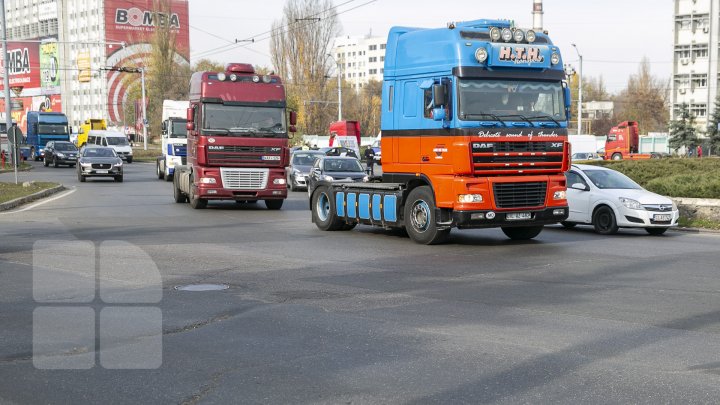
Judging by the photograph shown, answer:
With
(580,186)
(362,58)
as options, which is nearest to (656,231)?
(580,186)

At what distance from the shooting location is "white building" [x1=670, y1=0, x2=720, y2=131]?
94875 millimetres

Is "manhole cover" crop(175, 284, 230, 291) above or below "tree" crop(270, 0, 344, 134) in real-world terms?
below

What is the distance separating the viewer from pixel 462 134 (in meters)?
14.9

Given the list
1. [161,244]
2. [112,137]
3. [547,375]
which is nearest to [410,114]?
[161,244]

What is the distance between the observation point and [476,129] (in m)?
14.9

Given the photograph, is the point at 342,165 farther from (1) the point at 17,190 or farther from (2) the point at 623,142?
(2) the point at 623,142

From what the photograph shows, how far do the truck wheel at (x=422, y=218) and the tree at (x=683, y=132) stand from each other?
60.2 metres

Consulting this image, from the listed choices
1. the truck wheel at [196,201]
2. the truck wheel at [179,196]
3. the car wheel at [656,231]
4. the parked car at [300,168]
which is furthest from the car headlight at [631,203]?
the parked car at [300,168]

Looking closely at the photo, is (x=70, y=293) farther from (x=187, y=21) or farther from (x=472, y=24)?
(x=187, y=21)

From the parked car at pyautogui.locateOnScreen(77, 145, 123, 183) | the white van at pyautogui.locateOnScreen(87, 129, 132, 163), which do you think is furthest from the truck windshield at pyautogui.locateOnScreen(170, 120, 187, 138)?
the white van at pyautogui.locateOnScreen(87, 129, 132, 163)

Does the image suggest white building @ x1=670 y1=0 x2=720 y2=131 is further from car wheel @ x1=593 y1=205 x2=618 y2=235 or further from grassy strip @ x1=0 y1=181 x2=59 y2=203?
car wheel @ x1=593 y1=205 x2=618 y2=235

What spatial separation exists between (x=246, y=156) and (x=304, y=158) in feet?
46.7

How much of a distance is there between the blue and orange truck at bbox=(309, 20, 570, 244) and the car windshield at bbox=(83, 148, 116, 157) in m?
29.1

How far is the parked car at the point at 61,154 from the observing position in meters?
60.7
